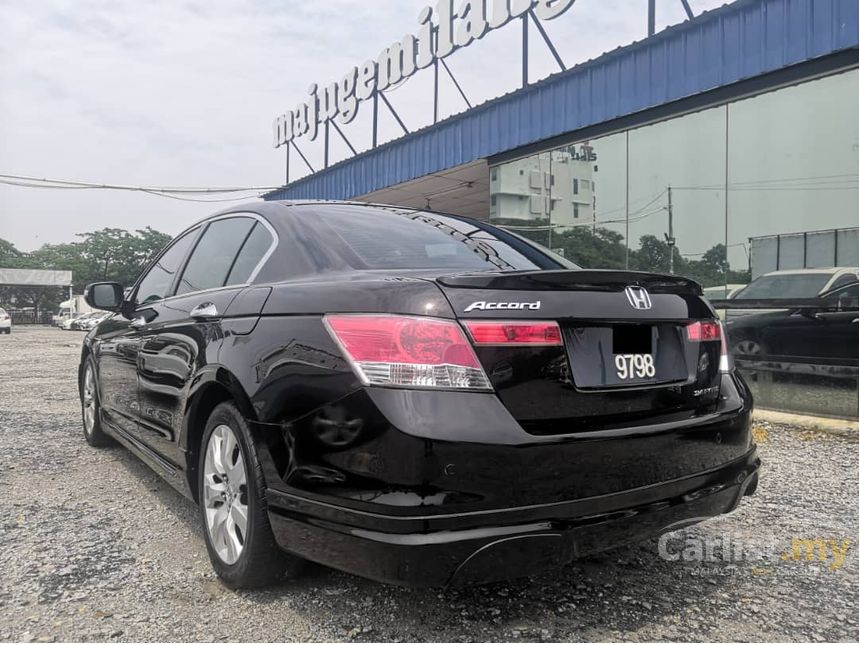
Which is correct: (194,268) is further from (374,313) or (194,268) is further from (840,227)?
(840,227)

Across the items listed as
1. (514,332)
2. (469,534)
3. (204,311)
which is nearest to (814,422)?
(514,332)

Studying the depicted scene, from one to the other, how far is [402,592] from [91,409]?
342 cm

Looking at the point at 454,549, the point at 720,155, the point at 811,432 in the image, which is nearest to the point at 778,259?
the point at 720,155

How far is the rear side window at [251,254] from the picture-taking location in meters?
2.85

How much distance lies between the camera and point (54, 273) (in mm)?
58125

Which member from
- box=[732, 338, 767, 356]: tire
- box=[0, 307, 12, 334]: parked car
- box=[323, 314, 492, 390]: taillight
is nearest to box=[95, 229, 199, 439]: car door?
box=[323, 314, 492, 390]: taillight

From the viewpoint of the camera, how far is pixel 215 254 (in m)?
3.36

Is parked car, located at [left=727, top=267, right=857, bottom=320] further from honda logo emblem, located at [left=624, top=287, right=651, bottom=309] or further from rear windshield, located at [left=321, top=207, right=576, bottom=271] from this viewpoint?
honda logo emblem, located at [left=624, top=287, right=651, bottom=309]

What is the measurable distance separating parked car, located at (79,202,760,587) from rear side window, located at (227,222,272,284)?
55 millimetres

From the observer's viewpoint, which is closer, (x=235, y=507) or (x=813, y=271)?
(x=235, y=507)

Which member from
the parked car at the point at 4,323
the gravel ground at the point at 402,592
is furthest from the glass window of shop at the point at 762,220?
the parked car at the point at 4,323

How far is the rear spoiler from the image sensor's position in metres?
2.04

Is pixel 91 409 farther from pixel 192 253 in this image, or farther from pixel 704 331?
pixel 704 331

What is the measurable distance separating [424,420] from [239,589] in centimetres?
115
